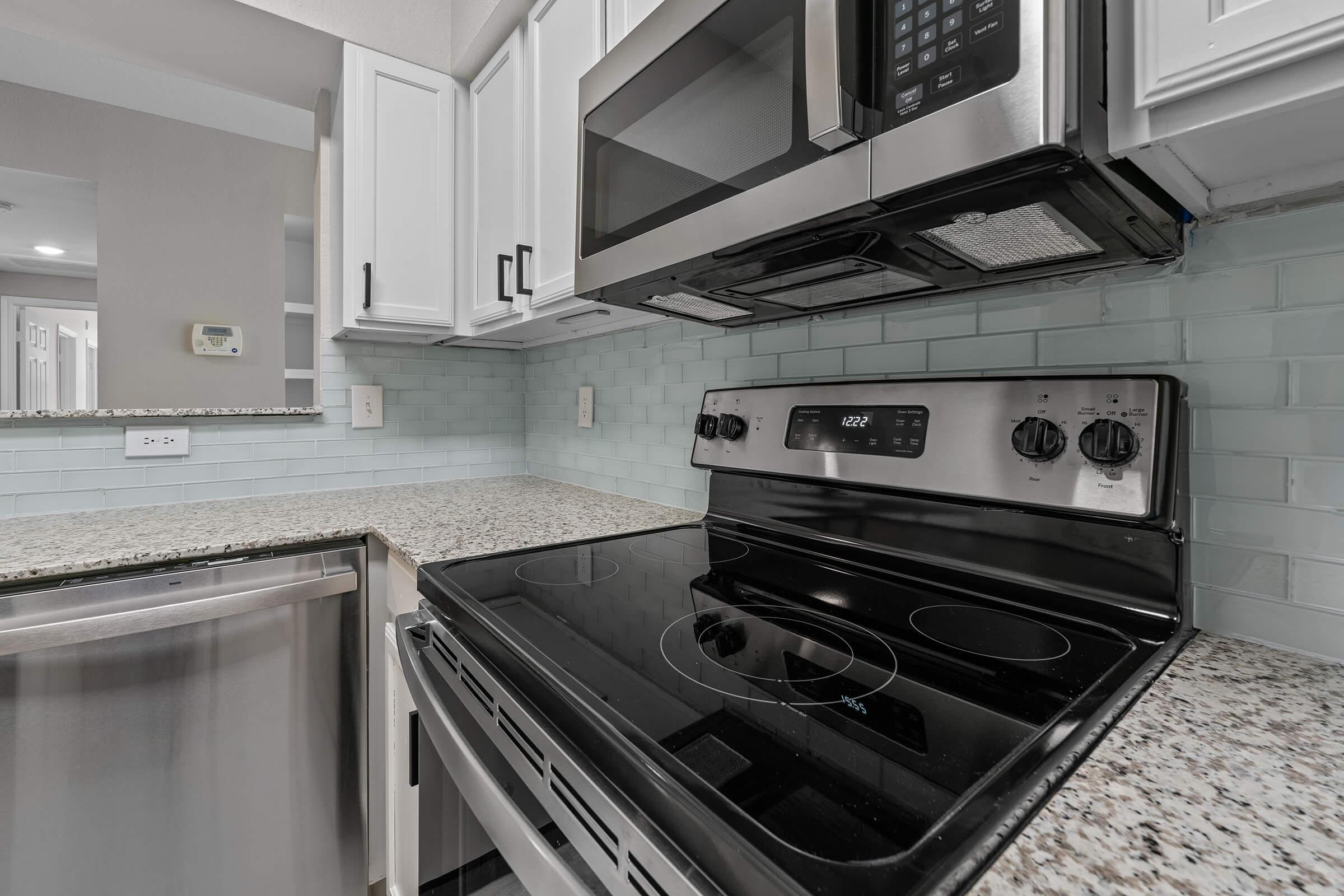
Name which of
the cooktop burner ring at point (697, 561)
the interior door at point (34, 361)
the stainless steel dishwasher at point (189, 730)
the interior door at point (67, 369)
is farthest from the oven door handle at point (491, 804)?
the interior door at point (34, 361)

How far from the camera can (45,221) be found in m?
2.55

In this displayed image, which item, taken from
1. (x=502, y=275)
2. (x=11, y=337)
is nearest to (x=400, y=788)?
(x=502, y=275)

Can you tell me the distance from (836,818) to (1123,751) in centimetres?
25

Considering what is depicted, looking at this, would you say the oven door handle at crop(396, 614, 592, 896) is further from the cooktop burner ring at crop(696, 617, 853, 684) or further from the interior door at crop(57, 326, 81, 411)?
the interior door at crop(57, 326, 81, 411)

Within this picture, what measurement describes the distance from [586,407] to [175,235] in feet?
9.23

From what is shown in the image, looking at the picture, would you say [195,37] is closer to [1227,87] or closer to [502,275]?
[502,275]

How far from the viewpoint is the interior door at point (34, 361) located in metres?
2.39

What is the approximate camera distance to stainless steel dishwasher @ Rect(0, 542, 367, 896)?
1029 mm

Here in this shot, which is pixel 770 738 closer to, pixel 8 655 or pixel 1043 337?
pixel 1043 337

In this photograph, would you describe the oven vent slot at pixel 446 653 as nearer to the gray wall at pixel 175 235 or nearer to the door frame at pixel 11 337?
the gray wall at pixel 175 235

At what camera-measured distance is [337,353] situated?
191 centimetres

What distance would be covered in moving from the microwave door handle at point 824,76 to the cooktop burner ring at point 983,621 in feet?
1.89

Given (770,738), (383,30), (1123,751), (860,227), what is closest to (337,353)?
(383,30)

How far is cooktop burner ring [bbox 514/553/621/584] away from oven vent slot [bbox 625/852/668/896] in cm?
52
